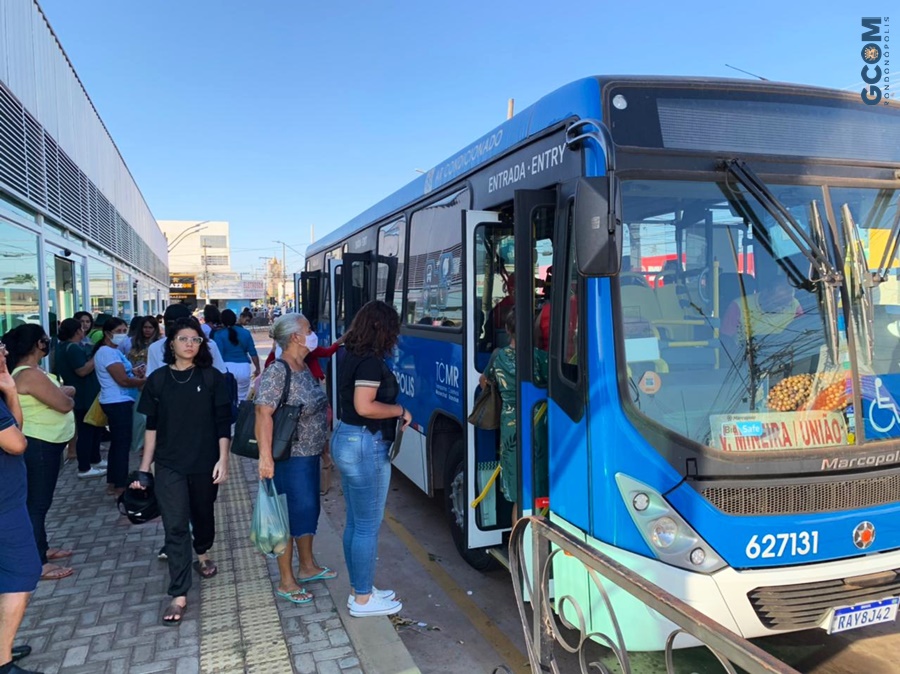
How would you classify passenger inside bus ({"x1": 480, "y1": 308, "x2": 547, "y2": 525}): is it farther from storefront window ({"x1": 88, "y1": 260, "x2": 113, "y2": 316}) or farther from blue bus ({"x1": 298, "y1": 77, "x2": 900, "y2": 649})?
storefront window ({"x1": 88, "y1": 260, "x2": 113, "y2": 316})

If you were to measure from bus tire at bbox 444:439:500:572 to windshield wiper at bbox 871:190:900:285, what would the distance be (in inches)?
117

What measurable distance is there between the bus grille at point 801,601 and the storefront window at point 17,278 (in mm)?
7536

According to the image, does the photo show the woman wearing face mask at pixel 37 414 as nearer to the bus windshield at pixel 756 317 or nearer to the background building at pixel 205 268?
the bus windshield at pixel 756 317

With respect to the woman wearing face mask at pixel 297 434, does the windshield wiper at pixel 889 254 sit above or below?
above

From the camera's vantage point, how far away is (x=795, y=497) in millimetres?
2889

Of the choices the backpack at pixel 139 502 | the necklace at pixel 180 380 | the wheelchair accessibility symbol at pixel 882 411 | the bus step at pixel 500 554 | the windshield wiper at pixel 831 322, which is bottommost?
the bus step at pixel 500 554

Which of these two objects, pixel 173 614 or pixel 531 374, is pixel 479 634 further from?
pixel 173 614

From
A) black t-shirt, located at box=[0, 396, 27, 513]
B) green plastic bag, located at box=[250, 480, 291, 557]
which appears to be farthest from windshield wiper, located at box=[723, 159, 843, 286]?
black t-shirt, located at box=[0, 396, 27, 513]

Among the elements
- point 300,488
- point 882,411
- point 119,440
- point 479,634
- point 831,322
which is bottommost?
point 479,634

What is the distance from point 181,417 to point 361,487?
48.2 inches

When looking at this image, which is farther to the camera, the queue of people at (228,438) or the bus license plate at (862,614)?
the queue of people at (228,438)

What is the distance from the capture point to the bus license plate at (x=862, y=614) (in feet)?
9.44

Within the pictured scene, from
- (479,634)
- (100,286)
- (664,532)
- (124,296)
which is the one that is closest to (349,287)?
(479,634)

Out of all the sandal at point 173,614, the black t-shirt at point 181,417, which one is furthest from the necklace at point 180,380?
the sandal at point 173,614
